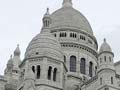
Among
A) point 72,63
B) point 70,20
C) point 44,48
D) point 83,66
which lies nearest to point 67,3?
point 70,20

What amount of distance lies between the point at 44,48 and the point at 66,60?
8.99 m

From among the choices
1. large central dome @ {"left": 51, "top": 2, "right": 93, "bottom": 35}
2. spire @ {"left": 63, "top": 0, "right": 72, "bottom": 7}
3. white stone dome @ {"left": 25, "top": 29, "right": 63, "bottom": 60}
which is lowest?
white stone dome @ {"left": 25, "top": 29, "right": 63, "bottom": 60}

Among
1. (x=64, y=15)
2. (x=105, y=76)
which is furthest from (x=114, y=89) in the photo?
(x=64, y=15)

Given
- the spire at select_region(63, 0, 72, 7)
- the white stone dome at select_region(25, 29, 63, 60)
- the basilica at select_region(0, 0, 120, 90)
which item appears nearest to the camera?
the basilica at select_region(0, 0, 120, 90)

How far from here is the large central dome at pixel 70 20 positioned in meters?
60.5

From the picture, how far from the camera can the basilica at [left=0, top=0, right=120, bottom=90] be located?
43.2 m

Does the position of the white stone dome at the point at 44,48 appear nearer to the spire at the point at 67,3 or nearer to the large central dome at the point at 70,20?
the large central dome at the point at 70,20

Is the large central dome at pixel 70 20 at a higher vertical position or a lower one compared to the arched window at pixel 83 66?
higher

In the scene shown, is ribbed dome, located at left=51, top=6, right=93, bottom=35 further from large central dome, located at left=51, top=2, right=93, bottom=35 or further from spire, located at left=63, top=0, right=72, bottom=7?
spire, located at left=63, top=0, right=72, bottom=7

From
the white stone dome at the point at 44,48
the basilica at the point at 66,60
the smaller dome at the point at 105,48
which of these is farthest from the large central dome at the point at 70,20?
the smaller dome at the point at 105,48

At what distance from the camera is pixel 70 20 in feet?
201

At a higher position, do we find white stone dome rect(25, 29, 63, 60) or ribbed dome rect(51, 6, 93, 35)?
ribbed dome rect(51, 6, 93, 35)

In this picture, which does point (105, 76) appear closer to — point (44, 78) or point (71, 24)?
point (44, 78)

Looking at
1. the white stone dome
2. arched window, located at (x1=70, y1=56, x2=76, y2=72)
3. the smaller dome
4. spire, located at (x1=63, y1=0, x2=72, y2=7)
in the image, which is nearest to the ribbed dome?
spire, located at (x1=63, y1=0, x2=72, y2=7)
